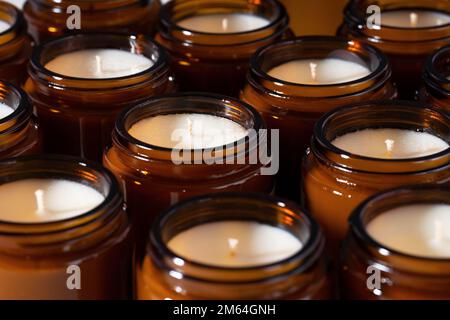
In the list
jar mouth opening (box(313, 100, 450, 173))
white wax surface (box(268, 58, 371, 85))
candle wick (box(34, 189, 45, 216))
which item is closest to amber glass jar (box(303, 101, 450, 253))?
jar mouth opening (box(313, 100, 450, 173))

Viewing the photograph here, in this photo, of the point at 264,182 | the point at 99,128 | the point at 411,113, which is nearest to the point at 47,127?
the point at 99,128

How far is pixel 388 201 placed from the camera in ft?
2.36

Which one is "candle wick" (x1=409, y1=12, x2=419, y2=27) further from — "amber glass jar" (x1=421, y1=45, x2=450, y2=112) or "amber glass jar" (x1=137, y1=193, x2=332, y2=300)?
"amber glass jar" (x1=137, y1=193, x2=332, y2=300)

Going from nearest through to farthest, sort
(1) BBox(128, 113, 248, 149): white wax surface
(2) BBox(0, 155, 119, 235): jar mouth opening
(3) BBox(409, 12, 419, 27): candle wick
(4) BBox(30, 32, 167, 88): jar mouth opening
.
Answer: (2) BBox(0, 155, 119, 235): jar mouth opening → (1) BBox(128, 113, 248, 149): white wax surface → (4) BBox(30, 32, 167, 88): jar mouth opening → (3) BBox(409, 12, 419, 27): candle wick

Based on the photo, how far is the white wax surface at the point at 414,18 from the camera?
3.64 ft

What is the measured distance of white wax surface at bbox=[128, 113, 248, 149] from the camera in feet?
2.79

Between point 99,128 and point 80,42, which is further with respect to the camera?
point 80,42

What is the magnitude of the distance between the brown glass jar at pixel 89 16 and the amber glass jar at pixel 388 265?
490mm

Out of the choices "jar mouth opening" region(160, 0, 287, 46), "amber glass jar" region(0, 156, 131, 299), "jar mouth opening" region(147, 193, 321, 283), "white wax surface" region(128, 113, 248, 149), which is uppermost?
"jar mouth opening" region(160, 0, 287, 46)

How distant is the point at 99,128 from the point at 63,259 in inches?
9.0

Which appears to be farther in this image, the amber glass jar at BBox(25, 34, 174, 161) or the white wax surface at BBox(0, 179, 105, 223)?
the amber glass jar at BBox(25, 34, 174, 161)

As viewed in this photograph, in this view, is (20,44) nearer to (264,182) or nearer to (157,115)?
(157,115)

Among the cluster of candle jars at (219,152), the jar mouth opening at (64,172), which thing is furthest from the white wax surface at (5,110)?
the jar mouth opening at (64,172)

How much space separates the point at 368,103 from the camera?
0.86 metres
